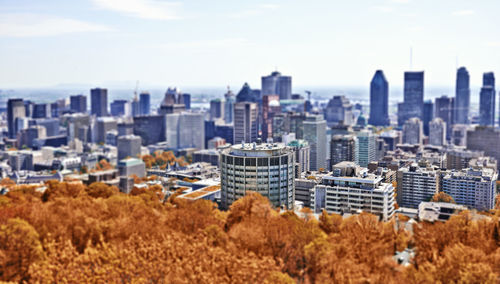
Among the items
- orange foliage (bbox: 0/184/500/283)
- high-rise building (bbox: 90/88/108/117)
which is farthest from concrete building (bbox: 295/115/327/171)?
high-rise building (bbox: 90/88/108/117)

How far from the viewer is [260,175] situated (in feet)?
57.0

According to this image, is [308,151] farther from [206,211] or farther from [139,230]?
[139,230]

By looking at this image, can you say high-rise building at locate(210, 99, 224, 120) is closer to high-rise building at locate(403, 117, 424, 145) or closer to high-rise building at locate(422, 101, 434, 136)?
high-rise building at locate(422, 101, 434, 136)

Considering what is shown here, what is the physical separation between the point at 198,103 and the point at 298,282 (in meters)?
72.3

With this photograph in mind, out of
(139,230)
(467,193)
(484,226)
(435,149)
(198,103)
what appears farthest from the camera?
(198,103)

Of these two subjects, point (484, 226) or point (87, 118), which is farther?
point (87, 118)

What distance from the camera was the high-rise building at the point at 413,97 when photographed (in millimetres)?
65938

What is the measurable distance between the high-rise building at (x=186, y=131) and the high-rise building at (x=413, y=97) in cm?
2559

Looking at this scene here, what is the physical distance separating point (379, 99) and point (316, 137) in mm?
38954

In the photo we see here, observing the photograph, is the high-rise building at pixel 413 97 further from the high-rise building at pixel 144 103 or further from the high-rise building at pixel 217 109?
the high-rise building at pixel 144 103

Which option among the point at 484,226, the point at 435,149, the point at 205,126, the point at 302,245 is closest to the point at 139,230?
the point at 302,245

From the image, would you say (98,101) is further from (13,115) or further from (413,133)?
(413,133)

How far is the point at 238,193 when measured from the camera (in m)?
17.6

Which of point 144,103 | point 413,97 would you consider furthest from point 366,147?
point 144,103
